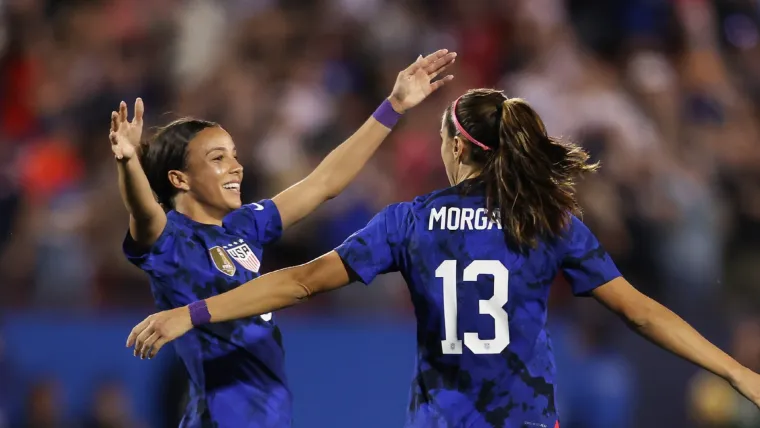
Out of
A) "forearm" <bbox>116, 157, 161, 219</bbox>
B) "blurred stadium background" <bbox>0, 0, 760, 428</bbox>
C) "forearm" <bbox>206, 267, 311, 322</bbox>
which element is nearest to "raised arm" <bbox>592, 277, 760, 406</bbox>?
"forearm" <bbox>206, 267, 311, 322</bbox>

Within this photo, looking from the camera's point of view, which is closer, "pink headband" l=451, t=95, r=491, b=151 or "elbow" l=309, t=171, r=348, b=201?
"pink headband" l=451, t=95, r=491, b=151

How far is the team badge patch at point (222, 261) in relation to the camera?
488cm

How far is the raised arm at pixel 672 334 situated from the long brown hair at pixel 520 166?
1.12 feet

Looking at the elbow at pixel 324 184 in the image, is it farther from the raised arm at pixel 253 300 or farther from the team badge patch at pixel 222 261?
the raised arm at pixel 253 300

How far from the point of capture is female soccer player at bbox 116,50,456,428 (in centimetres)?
466

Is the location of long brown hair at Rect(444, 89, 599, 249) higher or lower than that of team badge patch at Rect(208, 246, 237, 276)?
higher

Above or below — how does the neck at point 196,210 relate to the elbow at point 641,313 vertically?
above

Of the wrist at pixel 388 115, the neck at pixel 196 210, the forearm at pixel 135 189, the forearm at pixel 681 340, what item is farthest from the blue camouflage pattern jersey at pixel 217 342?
the forearm at pixel 681 340

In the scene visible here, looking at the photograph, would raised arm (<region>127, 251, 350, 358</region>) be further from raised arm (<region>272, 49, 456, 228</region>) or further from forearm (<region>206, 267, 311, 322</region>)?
raised arm (<region>272, 49, 456, 228</region>)

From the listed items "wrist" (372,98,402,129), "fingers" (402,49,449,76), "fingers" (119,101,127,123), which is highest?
"fingers" (402,49,449,76)

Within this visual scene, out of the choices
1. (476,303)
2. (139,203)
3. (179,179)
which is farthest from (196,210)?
(476,303)

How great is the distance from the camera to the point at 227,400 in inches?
188

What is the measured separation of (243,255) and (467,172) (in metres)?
1.09

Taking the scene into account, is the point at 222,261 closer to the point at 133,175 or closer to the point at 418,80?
the point at 133,175
